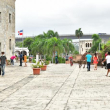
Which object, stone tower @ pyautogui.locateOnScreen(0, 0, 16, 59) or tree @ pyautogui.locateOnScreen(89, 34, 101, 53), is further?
tree @ pyautogui.locateOnScreen(89, 34, 101, 53)

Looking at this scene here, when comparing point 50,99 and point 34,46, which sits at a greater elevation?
point 34,46

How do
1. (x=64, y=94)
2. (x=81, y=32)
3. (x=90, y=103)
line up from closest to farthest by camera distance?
(x=90, y=103), (x=64, y=94), (x=81, y=32)

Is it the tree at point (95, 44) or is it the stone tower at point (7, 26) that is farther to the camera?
the tree at point (95, 44)

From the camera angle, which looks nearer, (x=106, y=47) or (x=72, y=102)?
(x=72, y=102)

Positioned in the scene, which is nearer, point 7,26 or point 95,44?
point 7,26

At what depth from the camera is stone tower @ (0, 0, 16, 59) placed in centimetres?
3167

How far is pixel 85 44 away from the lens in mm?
141000

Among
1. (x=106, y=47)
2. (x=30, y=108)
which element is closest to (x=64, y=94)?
(x=30, y=108)

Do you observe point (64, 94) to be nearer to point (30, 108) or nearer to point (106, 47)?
point (30, 108)

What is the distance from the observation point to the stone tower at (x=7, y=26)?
104 feet

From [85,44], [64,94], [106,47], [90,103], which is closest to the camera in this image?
[90,103]

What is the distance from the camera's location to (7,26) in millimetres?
33031

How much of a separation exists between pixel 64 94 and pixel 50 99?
1132 millimetres

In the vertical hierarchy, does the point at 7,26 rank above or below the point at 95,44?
below
